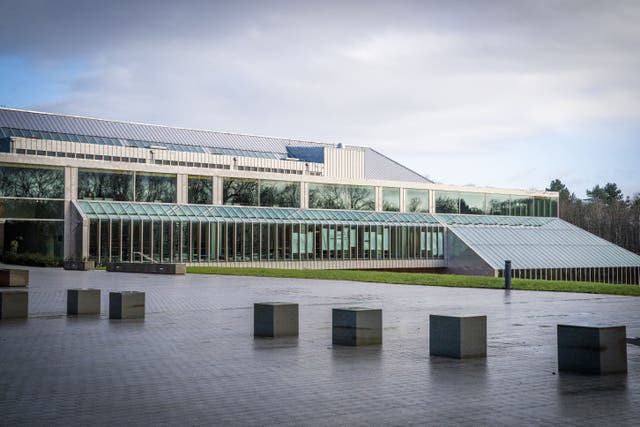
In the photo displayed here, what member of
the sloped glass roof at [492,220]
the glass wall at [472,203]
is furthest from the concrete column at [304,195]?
the glass wall at [472,203]

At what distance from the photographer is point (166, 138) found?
78125 millimetres

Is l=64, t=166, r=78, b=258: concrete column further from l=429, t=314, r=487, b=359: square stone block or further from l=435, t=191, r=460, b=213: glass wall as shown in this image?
l=429, t=314, r=487, b=359: square stone block

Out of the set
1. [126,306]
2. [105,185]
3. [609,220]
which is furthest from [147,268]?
[609,220]

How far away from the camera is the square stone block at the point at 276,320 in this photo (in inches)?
578

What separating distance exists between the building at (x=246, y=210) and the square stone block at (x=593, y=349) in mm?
43637

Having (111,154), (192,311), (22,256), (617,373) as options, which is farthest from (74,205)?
(617,373)

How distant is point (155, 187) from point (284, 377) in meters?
48.3

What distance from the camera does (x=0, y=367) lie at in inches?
433

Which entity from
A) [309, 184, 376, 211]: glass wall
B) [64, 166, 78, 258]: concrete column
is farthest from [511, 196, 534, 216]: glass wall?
[64, 166, 78, 258]: concrete column

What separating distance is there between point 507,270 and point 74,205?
32.4m


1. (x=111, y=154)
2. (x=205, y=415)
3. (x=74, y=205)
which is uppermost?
(x=111, y=154)

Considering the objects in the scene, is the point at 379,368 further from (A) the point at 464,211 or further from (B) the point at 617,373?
(A) the point at 464,211

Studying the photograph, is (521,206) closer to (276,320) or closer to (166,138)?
(166,138)

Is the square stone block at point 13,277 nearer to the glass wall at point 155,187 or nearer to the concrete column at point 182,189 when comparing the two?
the glass wall at point 155,187
